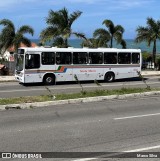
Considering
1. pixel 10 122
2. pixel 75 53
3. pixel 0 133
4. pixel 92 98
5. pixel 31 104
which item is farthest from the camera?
pixel 75 53

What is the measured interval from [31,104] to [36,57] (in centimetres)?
1087

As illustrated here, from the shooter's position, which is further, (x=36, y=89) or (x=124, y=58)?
(x=124, y=58)

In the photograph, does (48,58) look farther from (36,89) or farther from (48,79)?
(36,89)

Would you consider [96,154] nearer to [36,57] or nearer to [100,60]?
[36,57]

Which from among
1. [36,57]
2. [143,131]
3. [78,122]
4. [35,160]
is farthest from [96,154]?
[36,57]

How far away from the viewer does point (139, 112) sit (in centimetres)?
1330

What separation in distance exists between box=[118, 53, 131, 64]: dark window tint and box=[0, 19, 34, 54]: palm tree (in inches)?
397

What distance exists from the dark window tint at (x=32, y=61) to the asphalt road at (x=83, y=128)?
10.2 meters

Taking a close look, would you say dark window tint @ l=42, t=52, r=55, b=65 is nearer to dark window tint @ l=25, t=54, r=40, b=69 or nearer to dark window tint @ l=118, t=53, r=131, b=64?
dark window tint @ l=25, t=54, r=40, b=69

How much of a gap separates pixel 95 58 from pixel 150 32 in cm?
1449

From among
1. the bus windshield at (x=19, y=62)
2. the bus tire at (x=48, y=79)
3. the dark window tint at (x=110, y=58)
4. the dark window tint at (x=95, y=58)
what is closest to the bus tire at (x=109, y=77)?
the dark window tint at (x=110, y=58)

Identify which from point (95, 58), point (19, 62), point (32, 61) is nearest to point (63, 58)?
point (32, 61)

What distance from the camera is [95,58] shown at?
2717 cm

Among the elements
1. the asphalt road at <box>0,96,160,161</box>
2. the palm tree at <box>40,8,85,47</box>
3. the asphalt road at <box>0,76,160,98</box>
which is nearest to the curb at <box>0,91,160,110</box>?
the asphalt road at <box>0,96,160,161</box>
